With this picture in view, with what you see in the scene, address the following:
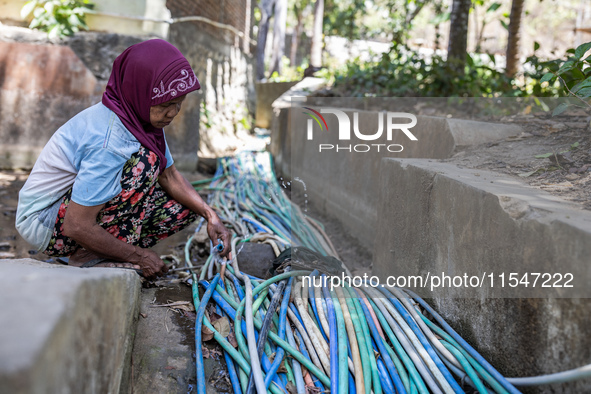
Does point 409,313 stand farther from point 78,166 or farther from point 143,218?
point 78,166

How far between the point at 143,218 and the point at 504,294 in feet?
5.44

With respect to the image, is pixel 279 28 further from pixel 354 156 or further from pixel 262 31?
pixel 354 156

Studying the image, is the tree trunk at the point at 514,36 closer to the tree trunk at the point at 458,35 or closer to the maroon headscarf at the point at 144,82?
the tree trunk at the point at 458,35

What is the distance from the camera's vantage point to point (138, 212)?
A: 7.44ft

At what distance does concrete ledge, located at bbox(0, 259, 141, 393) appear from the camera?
0.80 meters

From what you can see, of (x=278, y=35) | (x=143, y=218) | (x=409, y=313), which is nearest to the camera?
(x=409, y=313)

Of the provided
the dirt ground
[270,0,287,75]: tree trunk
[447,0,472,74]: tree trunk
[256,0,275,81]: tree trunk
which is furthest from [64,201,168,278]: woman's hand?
[270,0,287,75]: tree trunk

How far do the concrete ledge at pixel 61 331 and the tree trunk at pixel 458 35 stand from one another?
4.81m

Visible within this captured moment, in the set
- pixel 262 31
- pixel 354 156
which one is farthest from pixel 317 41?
pixel 354 156

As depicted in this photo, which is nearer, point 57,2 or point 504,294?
point 504,294

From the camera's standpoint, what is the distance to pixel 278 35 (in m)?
12.7

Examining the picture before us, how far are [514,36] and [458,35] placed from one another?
1082 millimetres

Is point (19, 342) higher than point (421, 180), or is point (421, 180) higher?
point (421, 180)

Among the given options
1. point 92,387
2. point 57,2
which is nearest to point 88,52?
point 57,2
